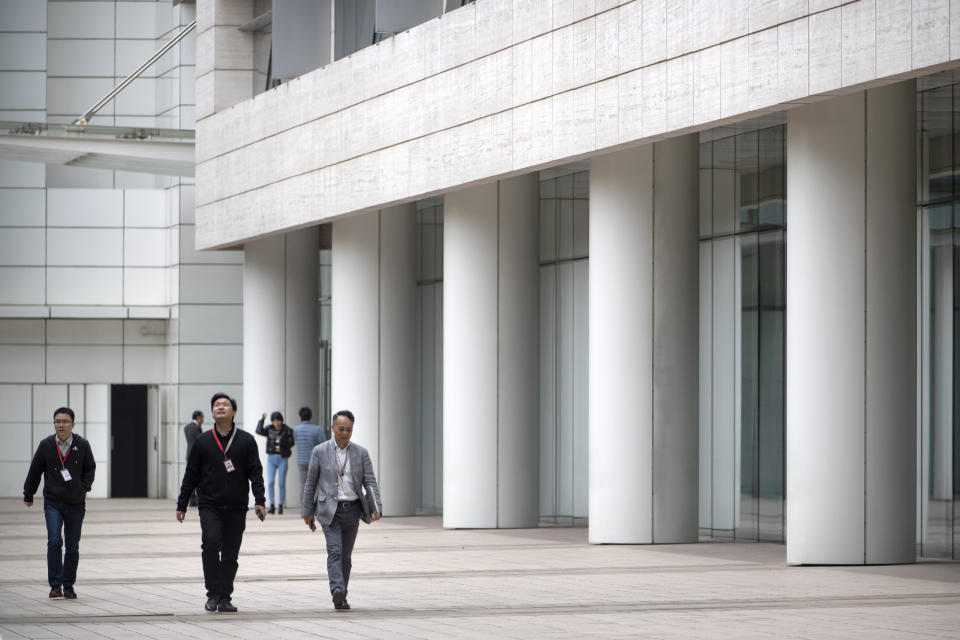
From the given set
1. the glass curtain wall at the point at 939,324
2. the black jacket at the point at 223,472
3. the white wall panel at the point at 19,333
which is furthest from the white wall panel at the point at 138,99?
the black jacket at the point at 223,472

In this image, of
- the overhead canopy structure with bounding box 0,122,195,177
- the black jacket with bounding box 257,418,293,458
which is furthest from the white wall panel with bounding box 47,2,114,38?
the black jacket with bounding box 257,418,293,458

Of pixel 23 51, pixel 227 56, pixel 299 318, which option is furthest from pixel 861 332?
pixel 23 51

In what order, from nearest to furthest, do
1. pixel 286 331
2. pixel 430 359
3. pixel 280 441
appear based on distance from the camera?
pixel 280 441
pixel 430 359
pixel 286 331

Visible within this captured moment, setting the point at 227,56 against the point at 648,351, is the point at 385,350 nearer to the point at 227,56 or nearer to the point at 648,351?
the point at 227,56

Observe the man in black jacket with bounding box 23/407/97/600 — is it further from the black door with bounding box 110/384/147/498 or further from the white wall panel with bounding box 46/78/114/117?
the white wall panel with bounding box 46/78/114/117

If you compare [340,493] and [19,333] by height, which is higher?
[19,333]

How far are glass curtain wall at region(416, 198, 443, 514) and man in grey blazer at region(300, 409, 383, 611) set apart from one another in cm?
1661

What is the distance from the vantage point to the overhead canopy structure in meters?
32.1

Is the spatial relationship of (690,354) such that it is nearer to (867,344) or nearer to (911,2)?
(867,344)

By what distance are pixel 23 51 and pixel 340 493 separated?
89.5 feet

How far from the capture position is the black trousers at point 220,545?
13.6 m

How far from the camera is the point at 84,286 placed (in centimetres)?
3872

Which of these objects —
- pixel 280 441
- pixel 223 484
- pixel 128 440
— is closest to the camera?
pixel 223 484

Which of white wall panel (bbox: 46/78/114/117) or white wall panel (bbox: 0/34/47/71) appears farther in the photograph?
white wall panel (bbox: 46/78/114/117)
